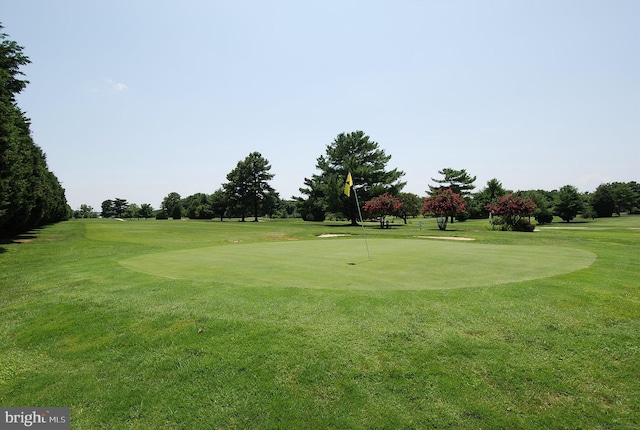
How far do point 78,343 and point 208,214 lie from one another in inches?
3351

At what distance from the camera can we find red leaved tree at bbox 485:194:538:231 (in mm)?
31641

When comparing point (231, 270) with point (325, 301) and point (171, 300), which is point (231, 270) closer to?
point (171, 300)

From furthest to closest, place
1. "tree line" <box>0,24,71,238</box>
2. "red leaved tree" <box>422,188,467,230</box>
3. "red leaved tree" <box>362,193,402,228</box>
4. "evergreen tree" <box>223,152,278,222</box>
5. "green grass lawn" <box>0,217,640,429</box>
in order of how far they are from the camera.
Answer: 1. "evergreen tree" <box>223,152,278,222</box>
2. "red leaved tree" <box>362,193,402,228</box>
3. "red leaved tree" <box>422,188,467,230</box>
4. "tree line" <box>0,24,71,238</box>
5. "green grass lawn" <box>0,217,640,429</box>

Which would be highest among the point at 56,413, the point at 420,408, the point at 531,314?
the point at 531,314

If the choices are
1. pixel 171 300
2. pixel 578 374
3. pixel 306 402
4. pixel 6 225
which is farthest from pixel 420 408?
pixel 6 225

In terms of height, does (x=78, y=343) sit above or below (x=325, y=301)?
below

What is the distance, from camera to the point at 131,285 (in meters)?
8.59

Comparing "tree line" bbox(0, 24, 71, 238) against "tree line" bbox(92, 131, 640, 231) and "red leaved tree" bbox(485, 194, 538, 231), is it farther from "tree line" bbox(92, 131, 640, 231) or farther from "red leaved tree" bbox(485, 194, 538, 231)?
"red leaved tree" bbox(485, 194, 538, 231)

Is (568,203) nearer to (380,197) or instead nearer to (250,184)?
(380,197)

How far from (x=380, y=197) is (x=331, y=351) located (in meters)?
36.2

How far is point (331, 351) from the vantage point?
4.79 meters

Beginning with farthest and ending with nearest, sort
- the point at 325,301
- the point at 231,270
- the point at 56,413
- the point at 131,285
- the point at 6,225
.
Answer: the point at 6,225 < the point at 231,270 < the point at 131,285 < the point at 325,301 < the point at 56,413

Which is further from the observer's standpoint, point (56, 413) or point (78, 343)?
point (78, 343)

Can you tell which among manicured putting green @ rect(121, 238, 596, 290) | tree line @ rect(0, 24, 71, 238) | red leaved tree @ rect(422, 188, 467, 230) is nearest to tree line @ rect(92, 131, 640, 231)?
red leaved tree @ rect(422, 188, 467, 230)
